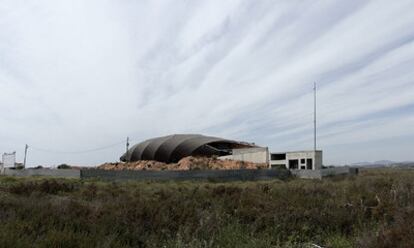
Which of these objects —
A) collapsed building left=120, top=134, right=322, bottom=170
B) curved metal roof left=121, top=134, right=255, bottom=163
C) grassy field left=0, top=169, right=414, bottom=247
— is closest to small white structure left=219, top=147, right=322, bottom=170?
collapsed building left=120, top=134, right=322, bottom=170

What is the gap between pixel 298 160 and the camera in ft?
241

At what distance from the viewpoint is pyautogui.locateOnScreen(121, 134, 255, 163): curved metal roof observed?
99.5m

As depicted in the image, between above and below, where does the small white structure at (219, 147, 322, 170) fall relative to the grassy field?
above

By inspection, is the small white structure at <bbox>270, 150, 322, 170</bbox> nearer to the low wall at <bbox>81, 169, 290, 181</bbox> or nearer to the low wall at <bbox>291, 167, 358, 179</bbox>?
the low wall at <bbox>291, 167, 358, 179</bbox>

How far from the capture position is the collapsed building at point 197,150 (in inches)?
3091

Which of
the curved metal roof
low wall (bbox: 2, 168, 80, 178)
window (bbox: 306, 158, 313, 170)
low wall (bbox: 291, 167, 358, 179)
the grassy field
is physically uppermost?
the curved metal roof

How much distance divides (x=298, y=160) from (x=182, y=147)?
33697 millimetres

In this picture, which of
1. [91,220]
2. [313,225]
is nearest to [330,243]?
[313,225]

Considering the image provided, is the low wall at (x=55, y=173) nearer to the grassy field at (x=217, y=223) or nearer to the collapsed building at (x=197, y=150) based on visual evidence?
the collapsed building at (x=197, y=150)

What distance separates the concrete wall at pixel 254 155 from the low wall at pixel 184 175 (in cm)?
2459

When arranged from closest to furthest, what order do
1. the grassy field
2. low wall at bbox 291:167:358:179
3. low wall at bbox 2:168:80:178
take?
the grassy field, low wall at bbox 2:168:80:178, low wall at bbox 291:167:358:179

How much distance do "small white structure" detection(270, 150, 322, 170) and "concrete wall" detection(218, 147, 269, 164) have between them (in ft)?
4.57

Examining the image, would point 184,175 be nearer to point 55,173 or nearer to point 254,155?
point 55,173

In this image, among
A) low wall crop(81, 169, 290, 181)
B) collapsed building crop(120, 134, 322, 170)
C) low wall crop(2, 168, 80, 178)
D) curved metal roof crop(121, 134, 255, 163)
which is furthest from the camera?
curved metal roof crop(121, 134, 255, 163)
